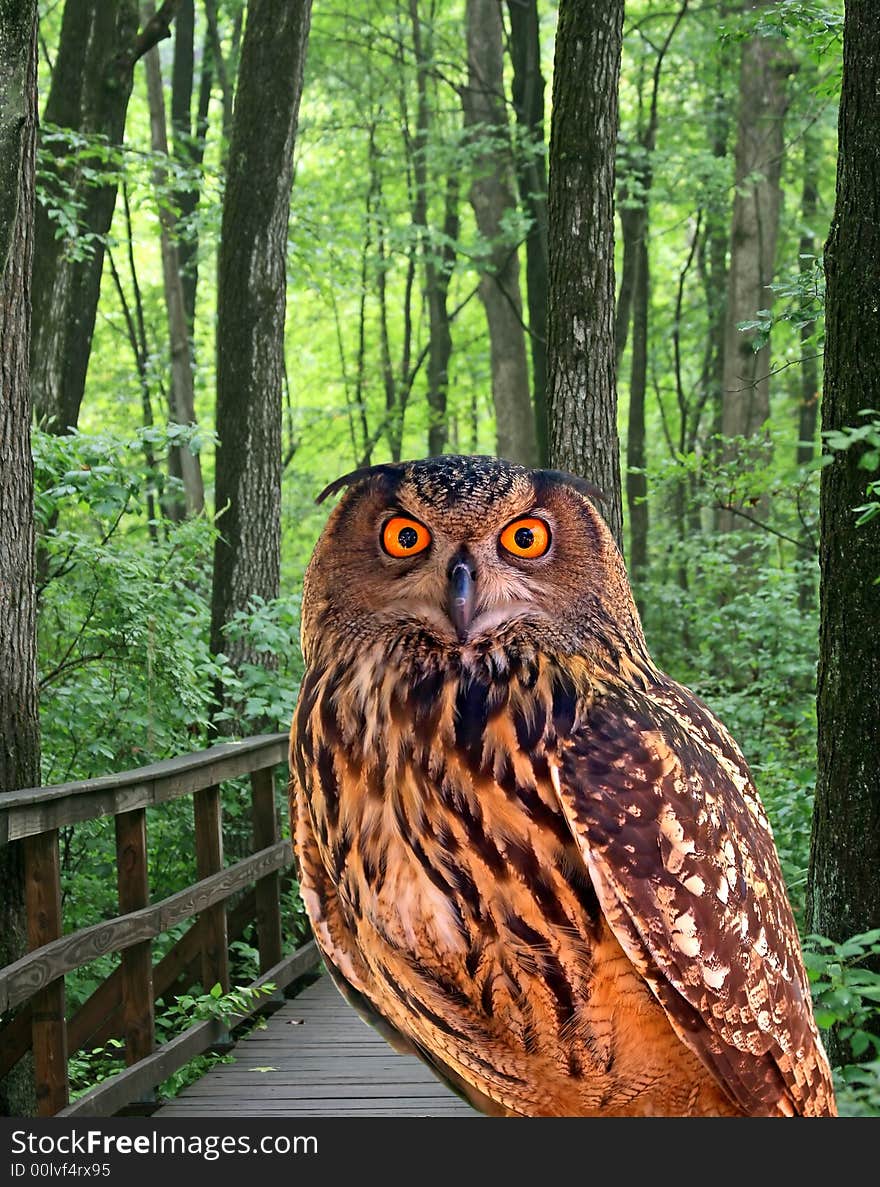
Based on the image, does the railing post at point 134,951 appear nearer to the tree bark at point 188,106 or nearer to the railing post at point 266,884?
the railing post at point 266,884

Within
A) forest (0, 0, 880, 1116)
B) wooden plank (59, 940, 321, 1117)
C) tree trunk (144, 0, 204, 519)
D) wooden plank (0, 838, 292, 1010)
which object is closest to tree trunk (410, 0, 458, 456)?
forest (0, 0, 880, 1116)

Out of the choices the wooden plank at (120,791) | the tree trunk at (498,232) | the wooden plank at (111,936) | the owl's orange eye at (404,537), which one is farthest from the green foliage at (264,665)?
the tree trunk at (498,232)

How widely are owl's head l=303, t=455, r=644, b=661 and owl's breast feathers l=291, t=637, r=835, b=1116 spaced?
5 centimetres

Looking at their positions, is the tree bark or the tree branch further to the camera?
the tree bark

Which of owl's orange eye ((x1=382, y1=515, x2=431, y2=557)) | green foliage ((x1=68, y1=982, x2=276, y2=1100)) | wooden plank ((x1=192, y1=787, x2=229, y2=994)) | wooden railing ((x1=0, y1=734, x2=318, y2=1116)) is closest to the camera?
owl's orange eye ((x1=382, y1=515, x2=431, y2=557))

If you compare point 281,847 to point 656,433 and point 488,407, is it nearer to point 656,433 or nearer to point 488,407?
point 488,407

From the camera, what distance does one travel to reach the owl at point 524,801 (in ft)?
6.11

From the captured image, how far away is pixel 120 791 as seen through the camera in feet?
13.7

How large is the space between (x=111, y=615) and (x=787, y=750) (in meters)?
4.42

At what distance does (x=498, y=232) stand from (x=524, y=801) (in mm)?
11972

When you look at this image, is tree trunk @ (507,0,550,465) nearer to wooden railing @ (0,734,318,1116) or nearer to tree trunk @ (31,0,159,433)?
tree trunk @ (31,0,159,433)

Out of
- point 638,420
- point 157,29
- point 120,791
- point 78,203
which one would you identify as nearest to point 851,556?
point 120,791

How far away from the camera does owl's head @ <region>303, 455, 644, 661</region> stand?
5.98 feet

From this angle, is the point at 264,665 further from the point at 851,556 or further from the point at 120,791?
the point at 851,556
